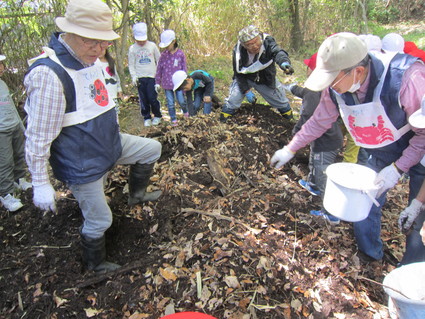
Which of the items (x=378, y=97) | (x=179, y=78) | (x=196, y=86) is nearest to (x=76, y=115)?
(x=378, y=97)

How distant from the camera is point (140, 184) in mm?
3049

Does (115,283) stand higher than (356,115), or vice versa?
(356,115)

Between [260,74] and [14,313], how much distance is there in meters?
4.29

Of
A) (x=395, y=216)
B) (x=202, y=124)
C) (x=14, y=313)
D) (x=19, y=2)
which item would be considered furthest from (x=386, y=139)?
(x=19, y=2)

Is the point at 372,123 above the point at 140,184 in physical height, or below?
above

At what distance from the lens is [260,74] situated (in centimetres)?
489

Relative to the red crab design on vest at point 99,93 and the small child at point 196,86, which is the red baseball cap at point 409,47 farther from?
the red crab design on vest at point 99,93

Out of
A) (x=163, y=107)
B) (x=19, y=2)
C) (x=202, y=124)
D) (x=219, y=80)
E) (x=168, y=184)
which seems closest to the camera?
(x=168, y=184)

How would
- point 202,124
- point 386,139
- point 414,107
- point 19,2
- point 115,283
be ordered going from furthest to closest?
point 19,2, point 202,124, point 115,283, point 386,139, point 414,107

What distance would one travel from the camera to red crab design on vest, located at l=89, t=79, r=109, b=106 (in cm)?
216

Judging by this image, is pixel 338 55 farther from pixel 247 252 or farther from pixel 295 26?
pixel 295 26

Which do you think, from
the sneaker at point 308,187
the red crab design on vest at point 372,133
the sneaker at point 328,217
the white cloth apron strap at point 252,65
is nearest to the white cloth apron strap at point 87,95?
the red crab design on vest at point 372,133

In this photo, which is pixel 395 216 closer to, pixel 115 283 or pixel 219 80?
pixel 115 283

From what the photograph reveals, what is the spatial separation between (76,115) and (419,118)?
7.29ft
